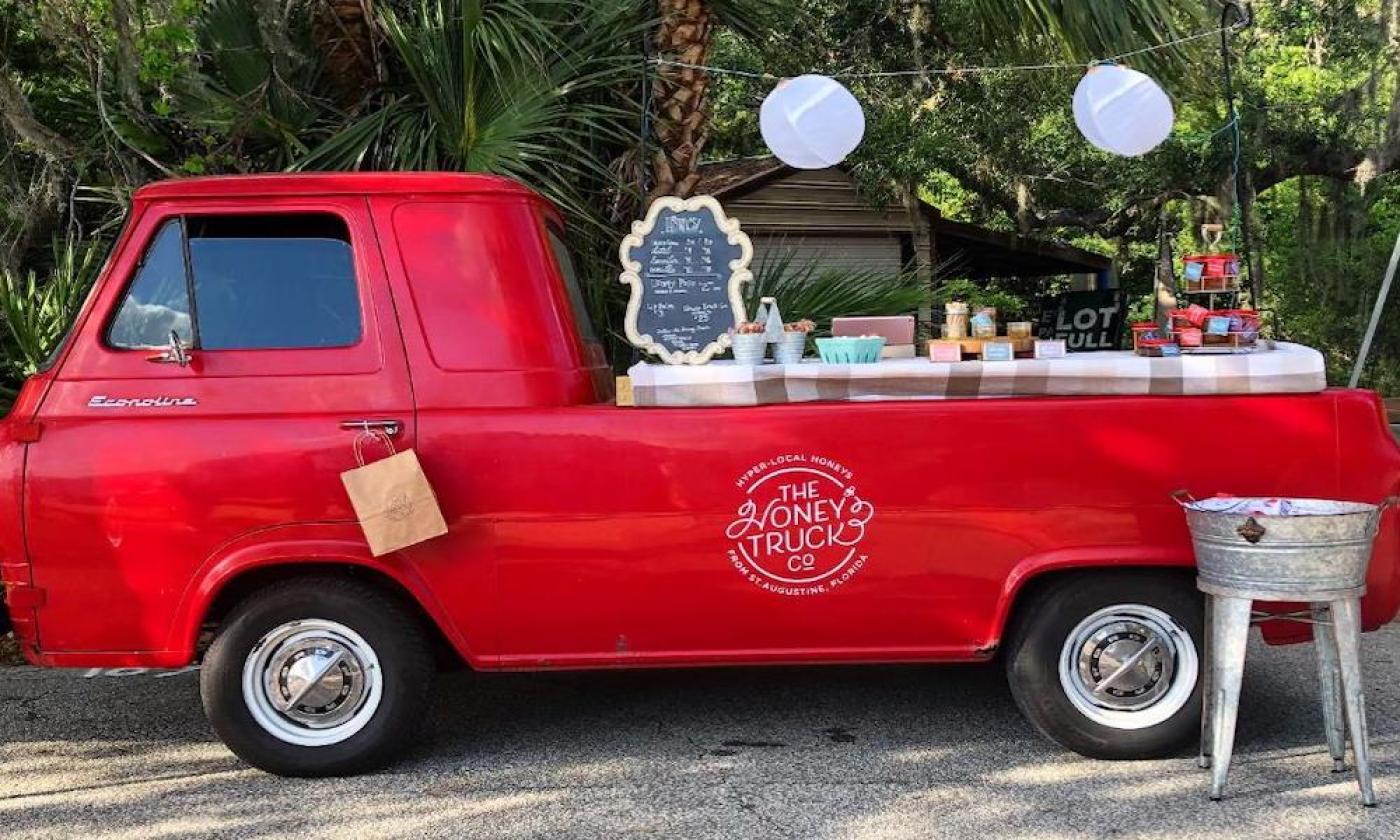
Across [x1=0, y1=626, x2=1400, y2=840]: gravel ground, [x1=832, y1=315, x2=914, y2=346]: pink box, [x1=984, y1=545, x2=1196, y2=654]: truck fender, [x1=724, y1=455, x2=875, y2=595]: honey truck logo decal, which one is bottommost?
[x1=0, y1=626, x2=1400, y2=840]: gravel ground

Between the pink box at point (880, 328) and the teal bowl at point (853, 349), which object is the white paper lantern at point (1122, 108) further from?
the teal bowl at point (853, 349)

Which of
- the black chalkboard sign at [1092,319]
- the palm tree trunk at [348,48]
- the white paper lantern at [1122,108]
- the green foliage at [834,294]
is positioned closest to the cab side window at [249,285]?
the green foliage at [834,294]

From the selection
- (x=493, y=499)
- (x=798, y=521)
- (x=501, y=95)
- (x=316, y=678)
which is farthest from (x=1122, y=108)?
(x=316, y=678)

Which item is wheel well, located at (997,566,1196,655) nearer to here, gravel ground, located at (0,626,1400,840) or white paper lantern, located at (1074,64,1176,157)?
gravel ground, located at (0,626,1400,840)

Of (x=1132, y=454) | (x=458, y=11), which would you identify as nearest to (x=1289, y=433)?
(x=1132, y=454)

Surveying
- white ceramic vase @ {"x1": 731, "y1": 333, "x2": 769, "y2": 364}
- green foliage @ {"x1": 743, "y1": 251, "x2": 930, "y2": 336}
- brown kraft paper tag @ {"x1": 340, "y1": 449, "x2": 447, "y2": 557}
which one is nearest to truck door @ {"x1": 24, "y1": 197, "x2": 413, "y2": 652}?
brown kraft paper tag @ {"x1": 340, "y1": 449, "x2": 447, "y2": 557}

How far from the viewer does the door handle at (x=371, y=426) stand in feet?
12.2

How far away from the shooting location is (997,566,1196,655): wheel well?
12.6 feet

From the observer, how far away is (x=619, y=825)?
354cm

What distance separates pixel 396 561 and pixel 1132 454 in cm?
241

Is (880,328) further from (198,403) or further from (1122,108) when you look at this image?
(198,403)

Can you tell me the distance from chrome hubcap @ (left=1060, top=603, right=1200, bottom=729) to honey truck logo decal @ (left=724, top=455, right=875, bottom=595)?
83 centimetres

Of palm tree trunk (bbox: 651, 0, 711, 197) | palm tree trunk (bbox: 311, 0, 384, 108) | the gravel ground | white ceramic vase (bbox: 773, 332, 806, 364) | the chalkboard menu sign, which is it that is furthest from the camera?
palm tree trunk (bbox: 311, 0, 384, 108)

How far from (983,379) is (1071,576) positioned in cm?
73
